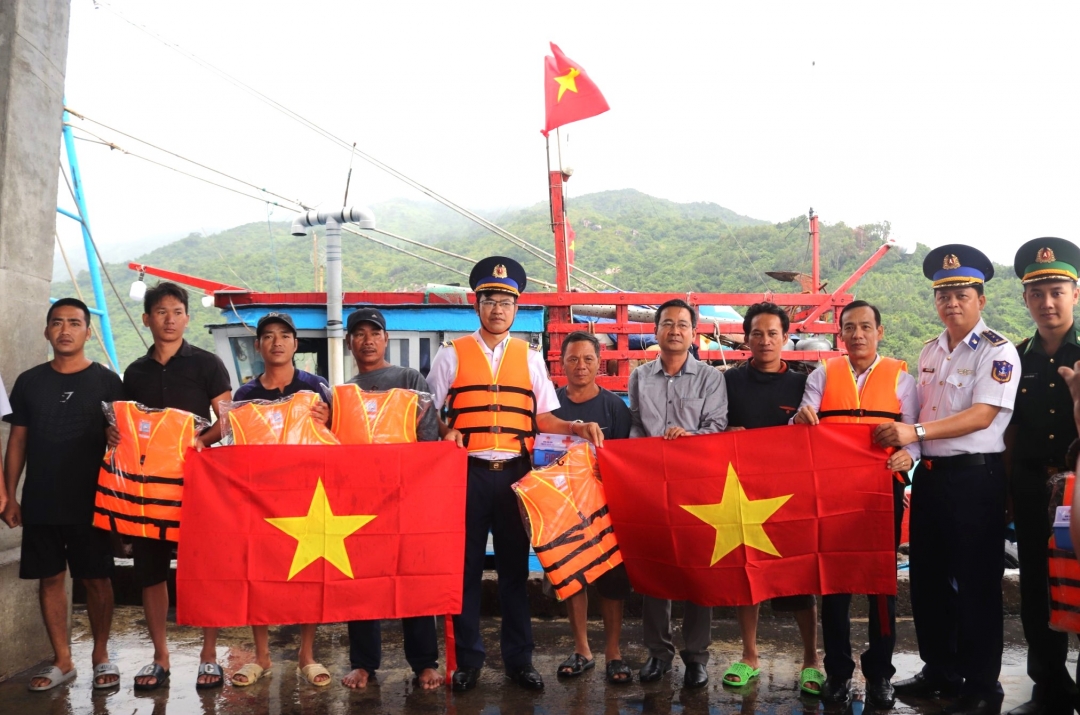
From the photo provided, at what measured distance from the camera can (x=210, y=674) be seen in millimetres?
4445

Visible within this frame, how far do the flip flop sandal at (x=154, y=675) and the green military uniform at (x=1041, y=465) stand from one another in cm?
442

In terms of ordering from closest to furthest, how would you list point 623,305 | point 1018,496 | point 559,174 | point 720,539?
point 1018,496 < point 720,539 < point 623,305 < point 559,174

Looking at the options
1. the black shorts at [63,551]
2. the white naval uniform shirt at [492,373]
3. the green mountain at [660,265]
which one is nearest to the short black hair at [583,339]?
the white naval uniform shirt at [492,373]

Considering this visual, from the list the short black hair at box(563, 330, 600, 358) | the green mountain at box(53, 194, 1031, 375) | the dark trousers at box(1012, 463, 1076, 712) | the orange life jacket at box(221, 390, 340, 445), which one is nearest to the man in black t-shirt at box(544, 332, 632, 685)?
the short black hair at box(563, 330, 600, 358)

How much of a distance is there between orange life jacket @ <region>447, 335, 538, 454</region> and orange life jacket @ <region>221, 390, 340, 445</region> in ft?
2.35

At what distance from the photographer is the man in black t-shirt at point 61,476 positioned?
4418 mm

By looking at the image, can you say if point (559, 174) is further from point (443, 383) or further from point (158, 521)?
point (158, 521)

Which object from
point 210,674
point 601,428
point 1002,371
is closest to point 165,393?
point 210,674

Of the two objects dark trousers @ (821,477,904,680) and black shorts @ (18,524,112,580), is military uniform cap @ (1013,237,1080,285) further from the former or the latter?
black shorts @ (18,524,112,580)

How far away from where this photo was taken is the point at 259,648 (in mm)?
4699

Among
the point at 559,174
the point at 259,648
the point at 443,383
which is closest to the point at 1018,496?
the point at 443,383

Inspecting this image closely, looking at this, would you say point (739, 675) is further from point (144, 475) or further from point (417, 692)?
point (144, 475)

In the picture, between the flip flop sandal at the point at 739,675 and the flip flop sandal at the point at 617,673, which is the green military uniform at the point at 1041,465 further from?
the flip flop sandal at the point at 617,673

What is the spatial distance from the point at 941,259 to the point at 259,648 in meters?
4.28
